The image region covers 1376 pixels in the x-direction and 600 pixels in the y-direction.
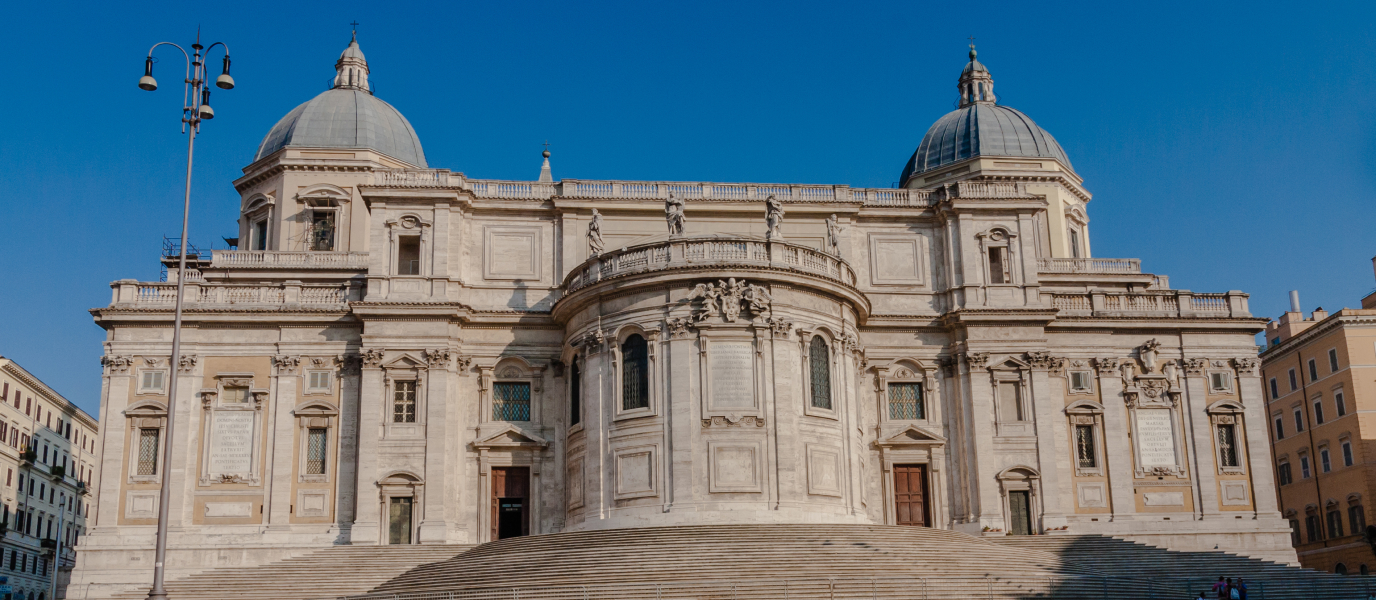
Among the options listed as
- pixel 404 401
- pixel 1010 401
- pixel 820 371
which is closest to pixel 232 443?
pixel 404 401

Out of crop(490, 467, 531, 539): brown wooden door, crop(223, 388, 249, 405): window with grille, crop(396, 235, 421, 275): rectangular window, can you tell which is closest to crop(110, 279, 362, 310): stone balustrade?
crop(396, 235, 421, 275): rectangular window

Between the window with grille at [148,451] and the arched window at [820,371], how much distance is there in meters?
22.4

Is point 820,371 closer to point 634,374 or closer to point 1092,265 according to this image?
point 634,374

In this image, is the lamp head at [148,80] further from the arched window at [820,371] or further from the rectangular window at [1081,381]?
the rectangular window at [1081,381]

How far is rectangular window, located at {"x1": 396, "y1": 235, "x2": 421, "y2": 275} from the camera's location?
45219mm

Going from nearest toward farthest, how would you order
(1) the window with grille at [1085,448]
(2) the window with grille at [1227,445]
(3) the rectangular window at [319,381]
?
(3) the rectangular window at [319,381], (1) the window with grille at [1085,448], (2) the window with grille at [1227,445]

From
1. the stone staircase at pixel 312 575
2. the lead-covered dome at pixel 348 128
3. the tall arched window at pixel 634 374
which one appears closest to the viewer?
the stone staircase at pixel 312 575

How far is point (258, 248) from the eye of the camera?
54.0 metres

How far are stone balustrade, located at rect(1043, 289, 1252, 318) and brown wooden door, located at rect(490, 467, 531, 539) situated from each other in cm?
2051

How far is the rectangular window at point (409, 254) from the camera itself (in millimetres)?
45219

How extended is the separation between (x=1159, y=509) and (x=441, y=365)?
85.2 feet

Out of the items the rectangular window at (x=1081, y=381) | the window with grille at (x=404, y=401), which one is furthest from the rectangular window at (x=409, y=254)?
the rectangular window at (x=1081, y=381)

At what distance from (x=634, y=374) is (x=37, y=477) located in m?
46.6

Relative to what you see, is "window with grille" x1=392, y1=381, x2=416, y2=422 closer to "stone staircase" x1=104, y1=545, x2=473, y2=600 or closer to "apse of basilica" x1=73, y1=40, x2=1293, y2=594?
"apse of basilica" x1=73, y1=40, x2=1293, y2=594
